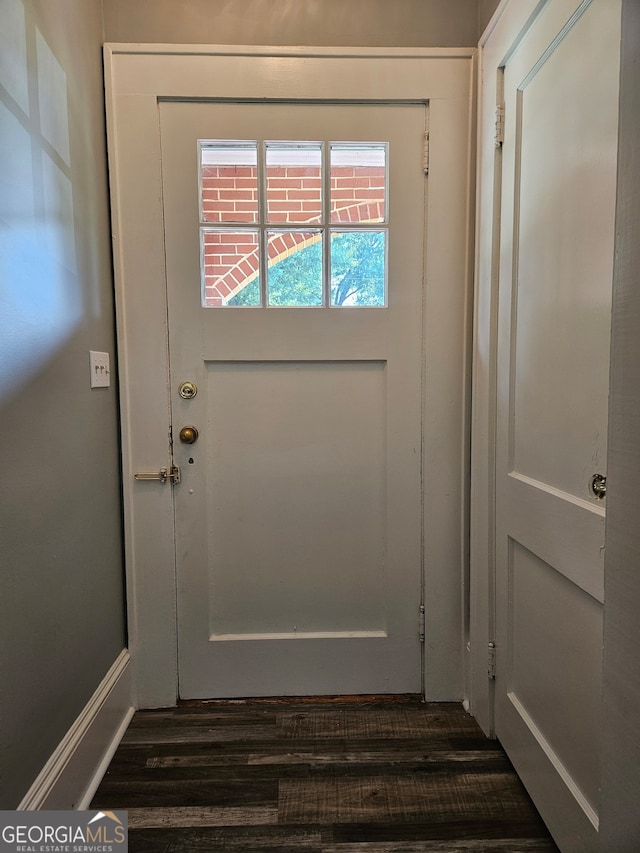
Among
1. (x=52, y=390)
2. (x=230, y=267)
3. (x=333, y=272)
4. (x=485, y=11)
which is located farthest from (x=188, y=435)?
(x=485, y=11)

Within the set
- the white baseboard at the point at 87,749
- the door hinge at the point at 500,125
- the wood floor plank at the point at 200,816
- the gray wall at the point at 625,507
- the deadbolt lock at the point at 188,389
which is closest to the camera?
the gray wall at the point at 625,507

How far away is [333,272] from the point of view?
1511 millimetres

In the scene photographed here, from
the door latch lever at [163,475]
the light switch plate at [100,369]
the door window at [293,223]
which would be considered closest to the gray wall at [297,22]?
the door window at [293,223]

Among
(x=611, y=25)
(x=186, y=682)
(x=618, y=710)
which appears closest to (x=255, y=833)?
(x=186, y=682)

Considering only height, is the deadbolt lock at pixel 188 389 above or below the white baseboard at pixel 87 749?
above

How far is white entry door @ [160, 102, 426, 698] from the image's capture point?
147cm

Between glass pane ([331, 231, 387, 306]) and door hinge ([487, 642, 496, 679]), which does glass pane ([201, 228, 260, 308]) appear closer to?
glass pane ([331, 231, 387, 306])

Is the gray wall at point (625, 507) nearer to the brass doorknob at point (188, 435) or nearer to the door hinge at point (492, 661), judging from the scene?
the door hinge at point (492, 661)

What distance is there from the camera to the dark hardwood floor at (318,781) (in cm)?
111

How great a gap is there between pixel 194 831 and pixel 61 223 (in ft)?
5.23

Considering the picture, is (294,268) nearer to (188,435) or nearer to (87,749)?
(188,435)

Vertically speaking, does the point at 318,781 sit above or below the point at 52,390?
below

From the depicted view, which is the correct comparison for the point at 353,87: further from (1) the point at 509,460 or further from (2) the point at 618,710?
(2) the point at 618,710

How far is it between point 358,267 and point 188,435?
2.64 ft
